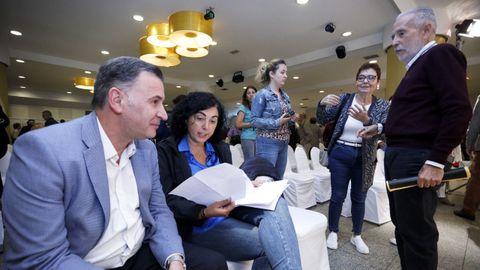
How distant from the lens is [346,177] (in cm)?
185

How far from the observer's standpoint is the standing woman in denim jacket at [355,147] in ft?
5.77

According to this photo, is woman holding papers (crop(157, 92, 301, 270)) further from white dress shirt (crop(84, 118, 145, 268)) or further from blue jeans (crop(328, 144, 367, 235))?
blue jeans (crop(328, 144, 367, 235))

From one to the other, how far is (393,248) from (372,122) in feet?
3.42

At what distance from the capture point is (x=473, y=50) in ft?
17.2

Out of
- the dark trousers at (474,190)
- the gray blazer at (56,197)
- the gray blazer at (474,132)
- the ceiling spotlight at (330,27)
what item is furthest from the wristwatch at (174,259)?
the ceiling spotlight at (330,27)

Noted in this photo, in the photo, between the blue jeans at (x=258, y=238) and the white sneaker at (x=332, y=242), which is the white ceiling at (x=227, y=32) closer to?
the white sneaker at (x=332, y=242)

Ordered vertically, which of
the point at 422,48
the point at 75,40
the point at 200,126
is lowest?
the point at 200,126

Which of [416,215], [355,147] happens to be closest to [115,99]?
[416,215]

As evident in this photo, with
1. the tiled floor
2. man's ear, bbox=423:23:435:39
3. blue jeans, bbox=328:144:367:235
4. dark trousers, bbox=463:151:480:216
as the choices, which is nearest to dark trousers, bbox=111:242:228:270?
the tiled floor

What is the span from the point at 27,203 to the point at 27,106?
13.4 metres

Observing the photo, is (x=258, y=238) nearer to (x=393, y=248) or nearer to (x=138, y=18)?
(x=393, y=248)

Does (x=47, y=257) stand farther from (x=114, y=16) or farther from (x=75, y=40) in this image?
(x=75, y=40)

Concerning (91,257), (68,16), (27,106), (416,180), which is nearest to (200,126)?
(91,257)

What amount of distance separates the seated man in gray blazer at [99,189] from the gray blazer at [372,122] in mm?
1419
